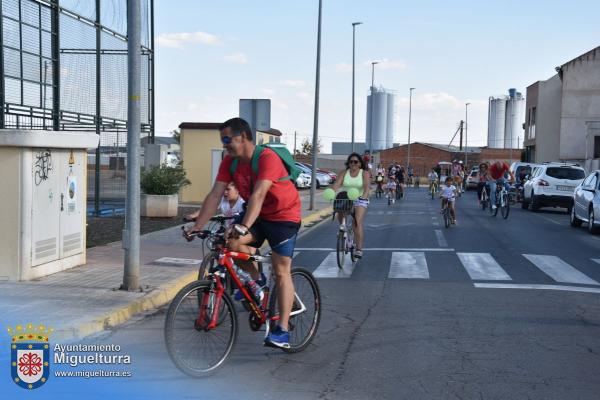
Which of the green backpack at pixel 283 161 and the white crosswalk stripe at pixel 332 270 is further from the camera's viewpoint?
the white crosswalk stripe at pixel 332 270

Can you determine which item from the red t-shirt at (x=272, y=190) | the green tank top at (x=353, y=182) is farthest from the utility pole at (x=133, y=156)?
the green tank top at (x=353, y=182)

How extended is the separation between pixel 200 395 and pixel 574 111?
49983 mm

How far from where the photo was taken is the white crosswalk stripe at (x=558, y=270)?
11.0 meters

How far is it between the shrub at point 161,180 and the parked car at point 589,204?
1017cm

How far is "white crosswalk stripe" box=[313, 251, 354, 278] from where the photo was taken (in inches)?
444

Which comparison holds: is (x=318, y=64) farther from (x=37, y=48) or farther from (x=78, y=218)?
(x=78, y=218)

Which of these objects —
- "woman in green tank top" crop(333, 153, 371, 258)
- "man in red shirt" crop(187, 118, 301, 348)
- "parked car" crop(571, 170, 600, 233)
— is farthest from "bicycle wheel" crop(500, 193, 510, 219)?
"man in red shirt" crop(187, 118, 301, 348)

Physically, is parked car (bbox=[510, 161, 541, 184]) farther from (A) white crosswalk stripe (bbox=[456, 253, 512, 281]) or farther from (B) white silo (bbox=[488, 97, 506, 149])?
(B) white silo (bbox=[488, 97, 506, 149])

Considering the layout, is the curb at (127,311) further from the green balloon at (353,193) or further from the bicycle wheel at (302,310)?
the green balloon at (353,193)

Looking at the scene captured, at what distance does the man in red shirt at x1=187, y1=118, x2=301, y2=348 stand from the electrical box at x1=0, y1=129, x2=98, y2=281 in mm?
3880

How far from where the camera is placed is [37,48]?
45.8 ft

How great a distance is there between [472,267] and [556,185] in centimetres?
1664

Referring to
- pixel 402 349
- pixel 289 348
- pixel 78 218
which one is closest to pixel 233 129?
pixel 289 348

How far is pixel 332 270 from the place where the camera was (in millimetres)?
11805
